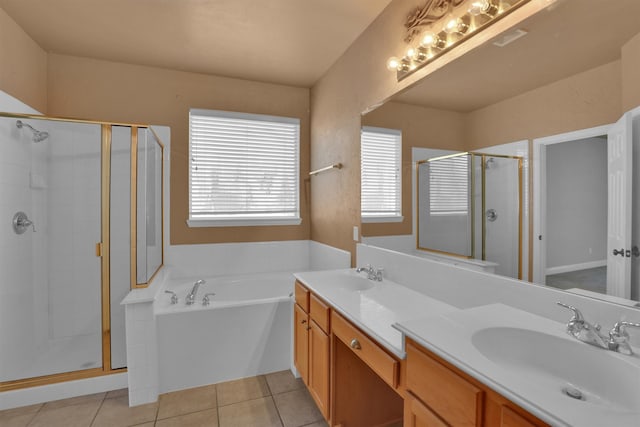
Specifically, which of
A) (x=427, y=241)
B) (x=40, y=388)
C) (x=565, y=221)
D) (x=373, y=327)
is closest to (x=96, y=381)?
(x=40, y=388)

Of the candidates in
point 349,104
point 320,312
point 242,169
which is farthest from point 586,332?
point 242,169

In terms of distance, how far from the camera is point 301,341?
6.88 ft

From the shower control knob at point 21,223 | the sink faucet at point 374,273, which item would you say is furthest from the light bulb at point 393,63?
the shower control knob at point 21,223

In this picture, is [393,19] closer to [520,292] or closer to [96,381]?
[520,292]

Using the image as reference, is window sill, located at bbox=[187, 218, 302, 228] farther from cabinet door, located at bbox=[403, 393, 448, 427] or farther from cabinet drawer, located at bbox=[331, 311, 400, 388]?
cabinet door, located at bbox=[403, 393, 448, 427]

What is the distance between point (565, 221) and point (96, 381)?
286cm

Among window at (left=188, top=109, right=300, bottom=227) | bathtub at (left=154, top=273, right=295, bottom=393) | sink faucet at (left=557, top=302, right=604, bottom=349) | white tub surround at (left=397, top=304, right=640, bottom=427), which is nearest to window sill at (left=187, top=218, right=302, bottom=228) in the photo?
window at (left=188, top=109, right=300, bottom=227)

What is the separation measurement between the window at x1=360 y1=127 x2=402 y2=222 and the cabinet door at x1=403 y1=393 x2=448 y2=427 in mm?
1083

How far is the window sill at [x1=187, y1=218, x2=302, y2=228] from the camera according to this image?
3.00 m

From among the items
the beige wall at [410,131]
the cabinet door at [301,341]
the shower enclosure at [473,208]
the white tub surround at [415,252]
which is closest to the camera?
the shower enclosure at [473,208]

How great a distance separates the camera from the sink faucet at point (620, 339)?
84cm

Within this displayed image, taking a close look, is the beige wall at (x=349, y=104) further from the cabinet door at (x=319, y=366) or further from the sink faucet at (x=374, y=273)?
the cabinet door at (x=319, y=366)

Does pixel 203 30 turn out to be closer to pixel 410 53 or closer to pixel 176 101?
pixel 176 101

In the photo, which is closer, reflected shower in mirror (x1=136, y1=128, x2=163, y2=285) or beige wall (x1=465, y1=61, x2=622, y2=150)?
beige wall (x1=465, y1=61, x2=622, y2=150)
